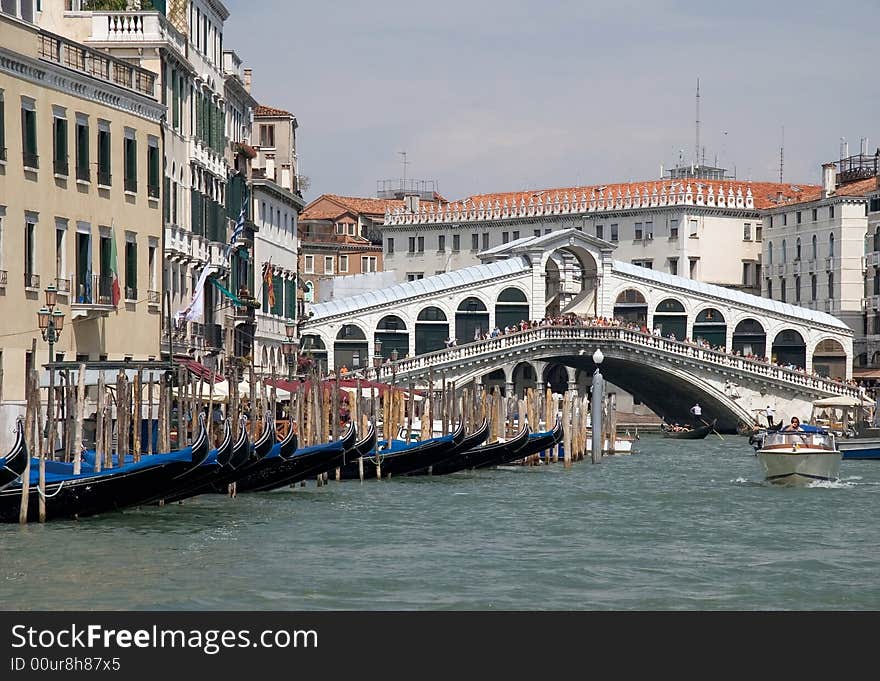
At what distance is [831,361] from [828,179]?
20.1ft

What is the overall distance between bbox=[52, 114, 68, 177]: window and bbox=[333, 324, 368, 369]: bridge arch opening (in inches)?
1147

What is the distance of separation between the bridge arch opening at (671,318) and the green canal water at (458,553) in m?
30.9

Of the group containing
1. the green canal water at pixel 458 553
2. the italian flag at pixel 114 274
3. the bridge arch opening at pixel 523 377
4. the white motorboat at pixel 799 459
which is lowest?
the green canal water at pixel 458 553

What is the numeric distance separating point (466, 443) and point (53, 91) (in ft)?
29.9

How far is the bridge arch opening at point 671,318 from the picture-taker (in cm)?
5675

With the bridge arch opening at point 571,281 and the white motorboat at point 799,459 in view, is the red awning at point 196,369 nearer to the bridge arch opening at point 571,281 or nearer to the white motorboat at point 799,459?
the white motorboat at point 799,459

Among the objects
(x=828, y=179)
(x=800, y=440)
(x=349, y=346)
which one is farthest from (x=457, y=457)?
(x=828, y=179)

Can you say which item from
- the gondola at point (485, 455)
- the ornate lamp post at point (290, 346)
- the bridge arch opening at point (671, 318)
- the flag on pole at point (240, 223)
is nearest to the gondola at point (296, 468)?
the gondola at point (485, 455)

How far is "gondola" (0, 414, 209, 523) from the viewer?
18375 mm

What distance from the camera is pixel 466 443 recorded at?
30.0 metres

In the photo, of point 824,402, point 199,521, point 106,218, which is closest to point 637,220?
point 824,402
